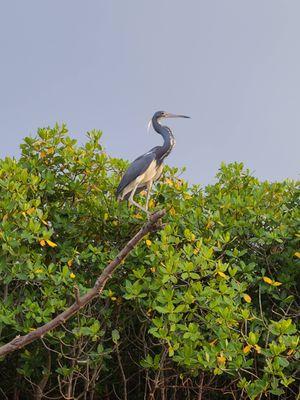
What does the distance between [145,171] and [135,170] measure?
0.12 metres

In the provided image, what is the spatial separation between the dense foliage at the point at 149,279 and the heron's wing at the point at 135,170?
Result: 0.26 meters

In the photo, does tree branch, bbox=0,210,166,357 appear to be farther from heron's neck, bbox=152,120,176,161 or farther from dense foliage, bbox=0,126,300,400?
heron's neck, bbox=152,120,176,161

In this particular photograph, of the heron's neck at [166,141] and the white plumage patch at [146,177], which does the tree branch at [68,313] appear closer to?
the white plumage patch at [146,177]

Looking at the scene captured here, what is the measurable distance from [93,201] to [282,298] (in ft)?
8.16

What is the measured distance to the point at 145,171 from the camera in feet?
24.6

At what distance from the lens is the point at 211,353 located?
6.44 metres

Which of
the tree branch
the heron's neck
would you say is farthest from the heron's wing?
the tree branch

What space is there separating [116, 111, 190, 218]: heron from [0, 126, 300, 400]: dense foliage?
20cm

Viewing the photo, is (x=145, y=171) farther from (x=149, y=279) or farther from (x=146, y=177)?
(x=149, y=279)

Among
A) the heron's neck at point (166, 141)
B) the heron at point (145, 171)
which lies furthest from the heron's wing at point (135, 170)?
the heron's neck at point (166, 141)

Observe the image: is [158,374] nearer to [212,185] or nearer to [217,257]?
[217,257]

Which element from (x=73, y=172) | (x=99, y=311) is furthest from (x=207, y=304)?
(x=73, y=172)

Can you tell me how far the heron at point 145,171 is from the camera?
24.4 ft

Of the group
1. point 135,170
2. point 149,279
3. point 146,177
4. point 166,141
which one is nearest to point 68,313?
point 149,279
